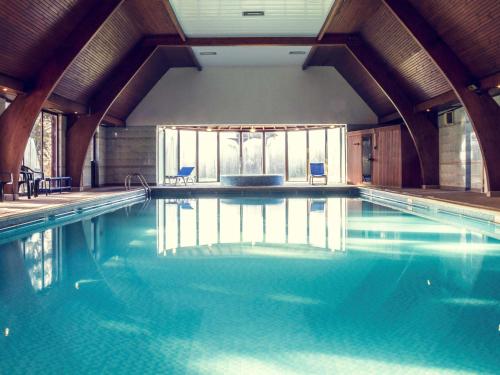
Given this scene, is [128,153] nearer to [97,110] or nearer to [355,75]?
[97,110]

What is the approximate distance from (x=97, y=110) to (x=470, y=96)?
870 cm

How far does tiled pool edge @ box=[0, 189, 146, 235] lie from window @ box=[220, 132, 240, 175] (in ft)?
23.3

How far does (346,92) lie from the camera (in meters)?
14.9

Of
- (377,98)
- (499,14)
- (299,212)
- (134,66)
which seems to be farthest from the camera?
(377,98)

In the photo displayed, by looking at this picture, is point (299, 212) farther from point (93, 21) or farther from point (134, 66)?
point (134, 66)

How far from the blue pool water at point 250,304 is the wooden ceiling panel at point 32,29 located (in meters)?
3.69

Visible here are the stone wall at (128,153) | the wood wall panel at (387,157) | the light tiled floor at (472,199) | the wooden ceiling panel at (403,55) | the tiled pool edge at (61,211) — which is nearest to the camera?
the tiled pool edge at (61,211)

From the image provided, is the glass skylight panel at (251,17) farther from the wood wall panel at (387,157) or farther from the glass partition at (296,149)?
the glass partition at (296,149)

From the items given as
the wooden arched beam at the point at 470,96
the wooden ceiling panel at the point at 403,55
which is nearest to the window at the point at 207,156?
the wooden ceiling panel at the point at 403,55

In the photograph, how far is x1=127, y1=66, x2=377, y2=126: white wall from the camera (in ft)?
49.0

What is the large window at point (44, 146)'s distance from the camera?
35.9ft

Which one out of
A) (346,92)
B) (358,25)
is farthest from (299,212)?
(346,92)

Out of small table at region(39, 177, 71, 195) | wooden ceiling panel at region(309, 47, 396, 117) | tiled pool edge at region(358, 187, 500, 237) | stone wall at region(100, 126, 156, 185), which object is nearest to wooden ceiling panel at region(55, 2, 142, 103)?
small table at region(39, 177, 71, 195)

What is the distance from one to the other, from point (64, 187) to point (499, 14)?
990 centimetres
